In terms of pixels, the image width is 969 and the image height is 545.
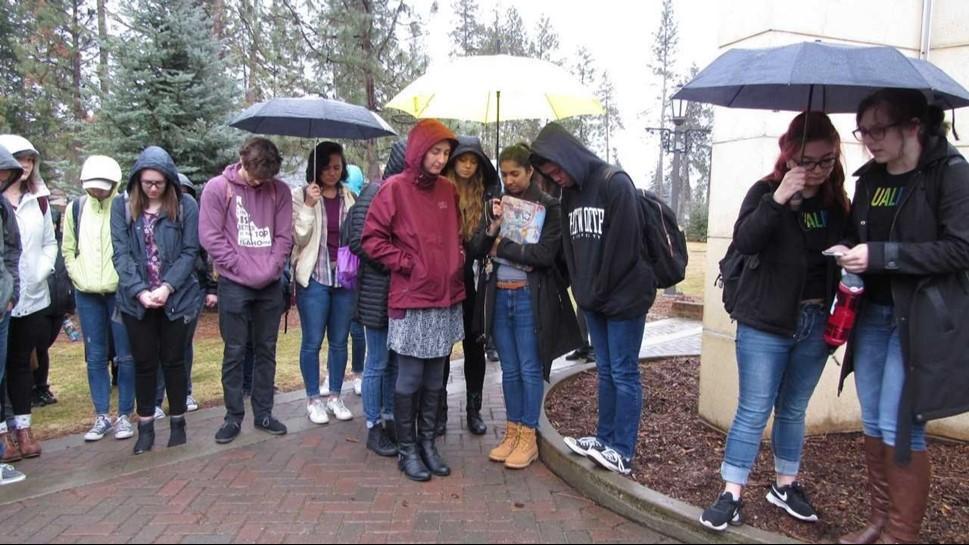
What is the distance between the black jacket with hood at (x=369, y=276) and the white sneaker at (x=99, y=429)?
2044 millimetres

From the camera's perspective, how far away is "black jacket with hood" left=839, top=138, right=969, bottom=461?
95.0 inches

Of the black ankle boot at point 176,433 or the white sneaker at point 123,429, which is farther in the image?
the white sneaker at point 123,429

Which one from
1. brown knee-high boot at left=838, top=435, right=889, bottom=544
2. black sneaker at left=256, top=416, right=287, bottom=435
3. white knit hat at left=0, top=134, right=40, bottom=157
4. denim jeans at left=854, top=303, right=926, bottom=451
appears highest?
white knit hat at left=0, top=134, right=40, bottom=157

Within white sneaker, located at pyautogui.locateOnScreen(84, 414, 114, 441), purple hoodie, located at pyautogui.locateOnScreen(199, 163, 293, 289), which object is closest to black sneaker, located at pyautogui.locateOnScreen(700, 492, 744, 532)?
purple hoodie, located at pyautogui.locateOnScreen(199, 163, 293, 289)

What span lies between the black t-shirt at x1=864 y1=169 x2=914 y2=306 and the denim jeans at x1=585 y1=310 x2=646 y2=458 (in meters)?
1.07

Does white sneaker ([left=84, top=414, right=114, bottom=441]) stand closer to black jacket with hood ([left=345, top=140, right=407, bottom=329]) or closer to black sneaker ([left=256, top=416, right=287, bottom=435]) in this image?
black sneaker ([left=256, top=416, right=287, bottom=435])

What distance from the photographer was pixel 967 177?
244cm

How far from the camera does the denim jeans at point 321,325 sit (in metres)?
4.46

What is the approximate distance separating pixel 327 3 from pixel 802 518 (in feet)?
35.4

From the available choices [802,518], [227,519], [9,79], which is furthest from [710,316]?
[9,79]

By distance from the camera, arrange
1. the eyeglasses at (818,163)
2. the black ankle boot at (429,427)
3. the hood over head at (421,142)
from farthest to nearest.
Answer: the black ankle boot at (429,427) < the hood over head at (421,142) < the eyeglasses at (818,163)

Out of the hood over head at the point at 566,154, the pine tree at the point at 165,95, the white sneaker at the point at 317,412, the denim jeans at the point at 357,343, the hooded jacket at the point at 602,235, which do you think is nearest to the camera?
the hooded jacket at the point at 602,235

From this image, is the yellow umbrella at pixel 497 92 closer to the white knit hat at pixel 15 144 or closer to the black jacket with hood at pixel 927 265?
the black jacket with hood at pixel 927 265

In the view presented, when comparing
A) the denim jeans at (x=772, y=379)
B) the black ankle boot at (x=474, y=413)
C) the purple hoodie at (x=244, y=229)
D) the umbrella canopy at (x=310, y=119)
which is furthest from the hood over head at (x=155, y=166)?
the denim jeans at (x=772, y=379)
